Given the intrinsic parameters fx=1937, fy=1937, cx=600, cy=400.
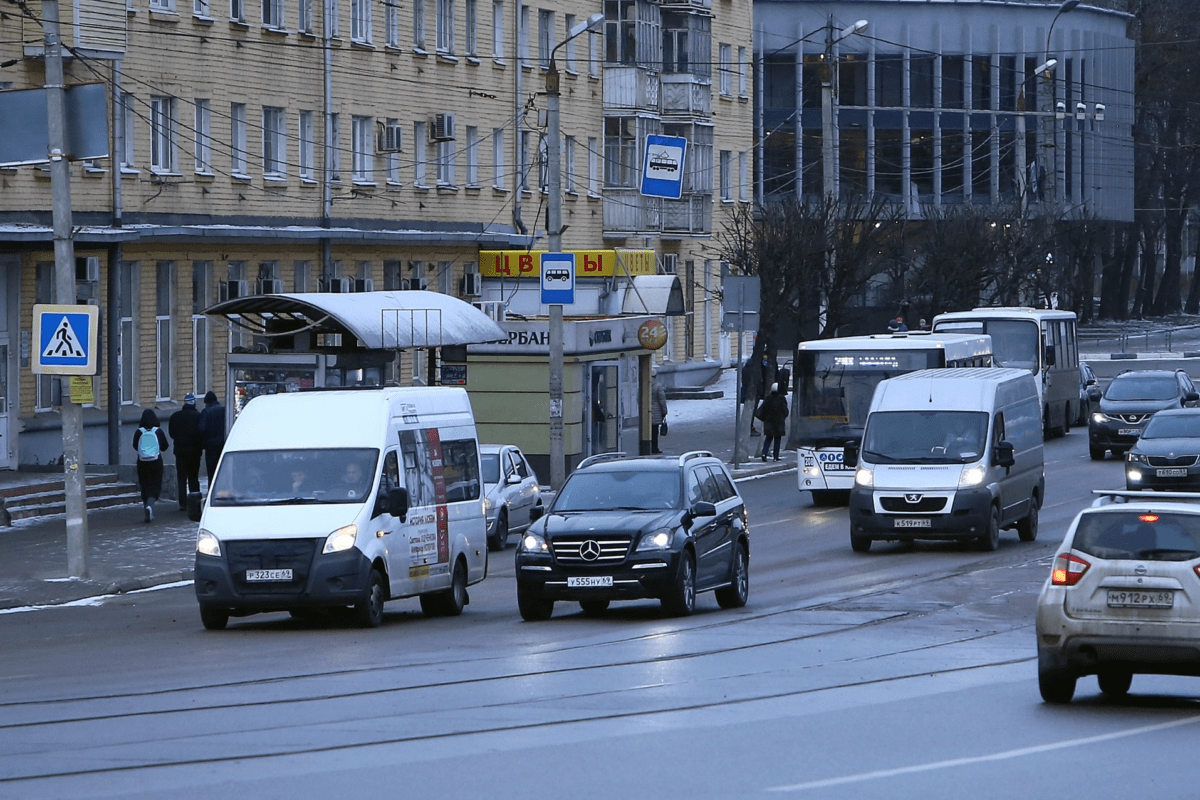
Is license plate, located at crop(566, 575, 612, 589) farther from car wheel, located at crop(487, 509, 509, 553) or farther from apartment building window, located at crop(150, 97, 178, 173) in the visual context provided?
apartment building window, located at crop(150, 97, 178, 173)

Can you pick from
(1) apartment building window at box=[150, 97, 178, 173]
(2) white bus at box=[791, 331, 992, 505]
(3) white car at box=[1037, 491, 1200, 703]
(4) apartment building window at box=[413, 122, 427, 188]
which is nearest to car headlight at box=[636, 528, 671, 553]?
(3) white car at box=[1037, 491, 1200, 703]

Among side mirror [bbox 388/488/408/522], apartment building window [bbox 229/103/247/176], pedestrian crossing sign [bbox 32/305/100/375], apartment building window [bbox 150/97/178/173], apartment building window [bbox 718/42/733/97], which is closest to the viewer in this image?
side mirror [bbox 388/488/408/522]

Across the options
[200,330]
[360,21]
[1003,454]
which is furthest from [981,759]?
[360,21]

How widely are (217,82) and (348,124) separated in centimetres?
532

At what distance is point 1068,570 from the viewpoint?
13250mm

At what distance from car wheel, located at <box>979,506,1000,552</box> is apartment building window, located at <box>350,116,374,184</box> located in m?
23.7

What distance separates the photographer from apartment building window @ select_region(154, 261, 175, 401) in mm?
38781

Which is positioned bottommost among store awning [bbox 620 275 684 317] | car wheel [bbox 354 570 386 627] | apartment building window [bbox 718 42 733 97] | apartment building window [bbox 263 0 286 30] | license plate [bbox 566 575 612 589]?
car wheel [bbox 354 570 386 627]

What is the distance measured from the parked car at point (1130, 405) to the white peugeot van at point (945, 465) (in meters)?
13.8

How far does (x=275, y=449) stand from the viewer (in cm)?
1948

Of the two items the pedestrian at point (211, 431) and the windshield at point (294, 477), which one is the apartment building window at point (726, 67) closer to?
the pedestrian at point (211, 431)

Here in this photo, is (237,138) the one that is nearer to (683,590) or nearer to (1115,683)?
(683,590)

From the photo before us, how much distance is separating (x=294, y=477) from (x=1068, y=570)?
8.68m

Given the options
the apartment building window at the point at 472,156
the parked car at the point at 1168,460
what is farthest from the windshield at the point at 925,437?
the apartment building window at the point at 472,156
